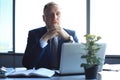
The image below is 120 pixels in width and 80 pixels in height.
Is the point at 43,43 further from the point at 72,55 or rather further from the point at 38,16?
the point at 38,16

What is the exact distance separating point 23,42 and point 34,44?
6.39ft

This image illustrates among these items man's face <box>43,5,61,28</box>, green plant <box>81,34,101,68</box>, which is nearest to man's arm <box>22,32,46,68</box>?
man's face <box>43,5,61,28</box>

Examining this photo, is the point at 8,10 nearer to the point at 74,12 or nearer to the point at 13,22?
the point at 13,22

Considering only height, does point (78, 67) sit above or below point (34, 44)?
below

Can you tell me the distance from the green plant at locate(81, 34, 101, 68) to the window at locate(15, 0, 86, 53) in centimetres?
237

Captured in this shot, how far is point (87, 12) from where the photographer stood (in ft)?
14.6

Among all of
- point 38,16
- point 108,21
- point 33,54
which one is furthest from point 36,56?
point 108,21

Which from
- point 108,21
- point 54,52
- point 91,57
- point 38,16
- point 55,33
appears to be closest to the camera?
point 91,57

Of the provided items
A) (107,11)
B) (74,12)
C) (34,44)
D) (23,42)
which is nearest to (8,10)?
(23,42)

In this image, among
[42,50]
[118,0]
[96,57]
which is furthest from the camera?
[118,0]

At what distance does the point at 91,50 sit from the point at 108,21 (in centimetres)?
247

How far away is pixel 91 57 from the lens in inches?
80.4

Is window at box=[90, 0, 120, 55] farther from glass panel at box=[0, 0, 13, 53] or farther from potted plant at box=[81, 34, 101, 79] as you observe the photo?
potted plant at box=[81, 34, 101, 79]

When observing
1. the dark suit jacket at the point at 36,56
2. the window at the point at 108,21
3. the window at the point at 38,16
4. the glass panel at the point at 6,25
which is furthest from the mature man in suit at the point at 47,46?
the glass panel at the point at 6,25
